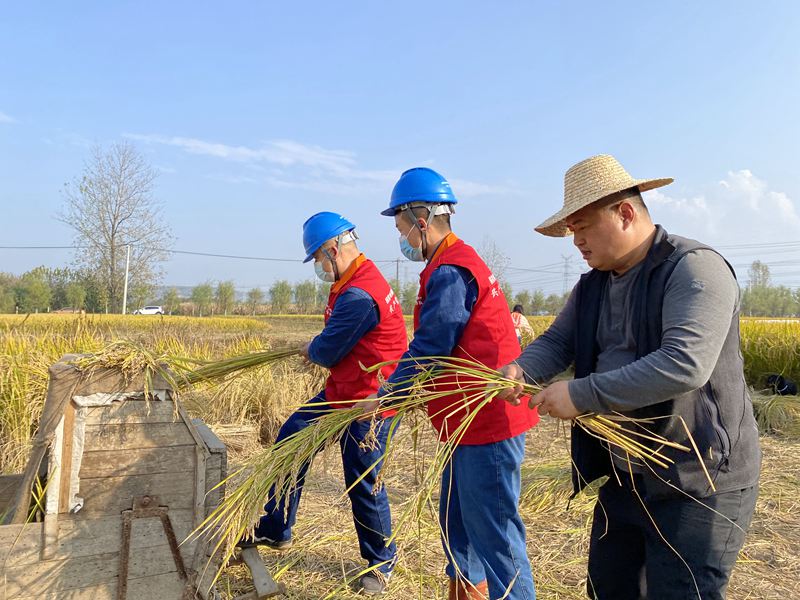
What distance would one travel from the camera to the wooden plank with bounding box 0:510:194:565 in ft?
6.16

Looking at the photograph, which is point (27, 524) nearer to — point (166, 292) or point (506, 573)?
point (506, 573)

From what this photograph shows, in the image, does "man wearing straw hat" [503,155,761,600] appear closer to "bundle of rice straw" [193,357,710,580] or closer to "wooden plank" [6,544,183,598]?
"bundle of rice straw" [193,357,710,580]

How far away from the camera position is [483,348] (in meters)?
2.20

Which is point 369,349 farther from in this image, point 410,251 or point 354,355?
point 410,251

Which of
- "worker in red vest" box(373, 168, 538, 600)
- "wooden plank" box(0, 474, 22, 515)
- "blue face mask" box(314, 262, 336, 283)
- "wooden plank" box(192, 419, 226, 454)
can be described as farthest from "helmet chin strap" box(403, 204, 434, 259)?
"wooden plank" box(0, 474, 22, 515)

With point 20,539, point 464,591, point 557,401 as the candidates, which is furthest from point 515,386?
point 20,539

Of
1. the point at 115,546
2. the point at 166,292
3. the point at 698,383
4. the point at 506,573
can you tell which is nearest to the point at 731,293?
the point at 698,383

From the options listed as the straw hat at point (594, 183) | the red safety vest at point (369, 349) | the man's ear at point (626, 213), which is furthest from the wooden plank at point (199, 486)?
the man's ear at point (626, 213)

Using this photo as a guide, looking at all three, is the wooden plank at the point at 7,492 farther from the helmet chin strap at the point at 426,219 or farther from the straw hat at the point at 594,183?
the straw hat at the point at 594,183

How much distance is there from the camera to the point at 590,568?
1.98 meters

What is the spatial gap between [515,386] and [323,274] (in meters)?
1.64

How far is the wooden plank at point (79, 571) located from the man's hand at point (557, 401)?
1.45 m

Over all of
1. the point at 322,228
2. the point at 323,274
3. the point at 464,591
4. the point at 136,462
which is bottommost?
the point at 464,591

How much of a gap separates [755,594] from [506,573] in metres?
1.79
